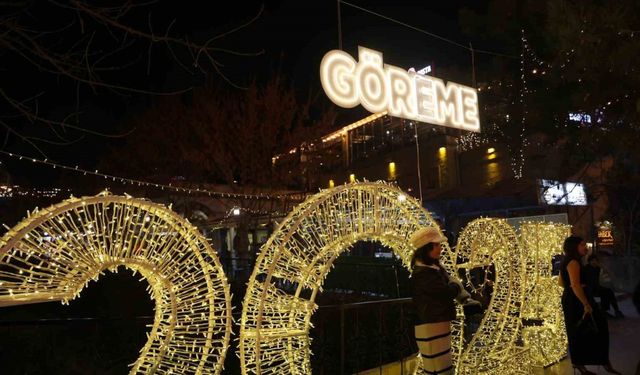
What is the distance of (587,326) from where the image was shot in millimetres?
5090

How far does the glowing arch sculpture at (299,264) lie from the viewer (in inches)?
142

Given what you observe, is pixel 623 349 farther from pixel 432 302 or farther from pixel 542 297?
pixel 432 302

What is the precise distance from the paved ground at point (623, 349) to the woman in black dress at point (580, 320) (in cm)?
64

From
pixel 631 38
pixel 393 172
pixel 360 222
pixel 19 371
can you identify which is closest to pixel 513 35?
pixel 631 38

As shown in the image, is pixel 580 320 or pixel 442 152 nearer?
pixel 580 320

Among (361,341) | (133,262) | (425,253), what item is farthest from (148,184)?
(425,253)

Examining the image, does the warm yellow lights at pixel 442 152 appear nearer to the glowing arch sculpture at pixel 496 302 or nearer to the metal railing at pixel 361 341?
the metal railing at pixel 361 341

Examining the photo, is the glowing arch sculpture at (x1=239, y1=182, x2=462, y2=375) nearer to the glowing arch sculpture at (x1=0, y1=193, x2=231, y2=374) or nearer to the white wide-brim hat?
the glowing arch sculpture at (x1=0, y1=193, x2=231, y2=374)

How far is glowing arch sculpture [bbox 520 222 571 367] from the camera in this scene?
601 cm

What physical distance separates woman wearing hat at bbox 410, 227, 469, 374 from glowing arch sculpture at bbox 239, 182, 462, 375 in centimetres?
60

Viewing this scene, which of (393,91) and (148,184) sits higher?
(393,91)

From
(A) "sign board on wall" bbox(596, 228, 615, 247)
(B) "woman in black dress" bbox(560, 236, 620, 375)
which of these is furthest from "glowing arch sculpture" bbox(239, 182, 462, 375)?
(A) "sign board on wall" bbox(596, 228, 615, 247)

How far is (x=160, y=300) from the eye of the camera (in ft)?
10.6

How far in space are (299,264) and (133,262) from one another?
130 cm
